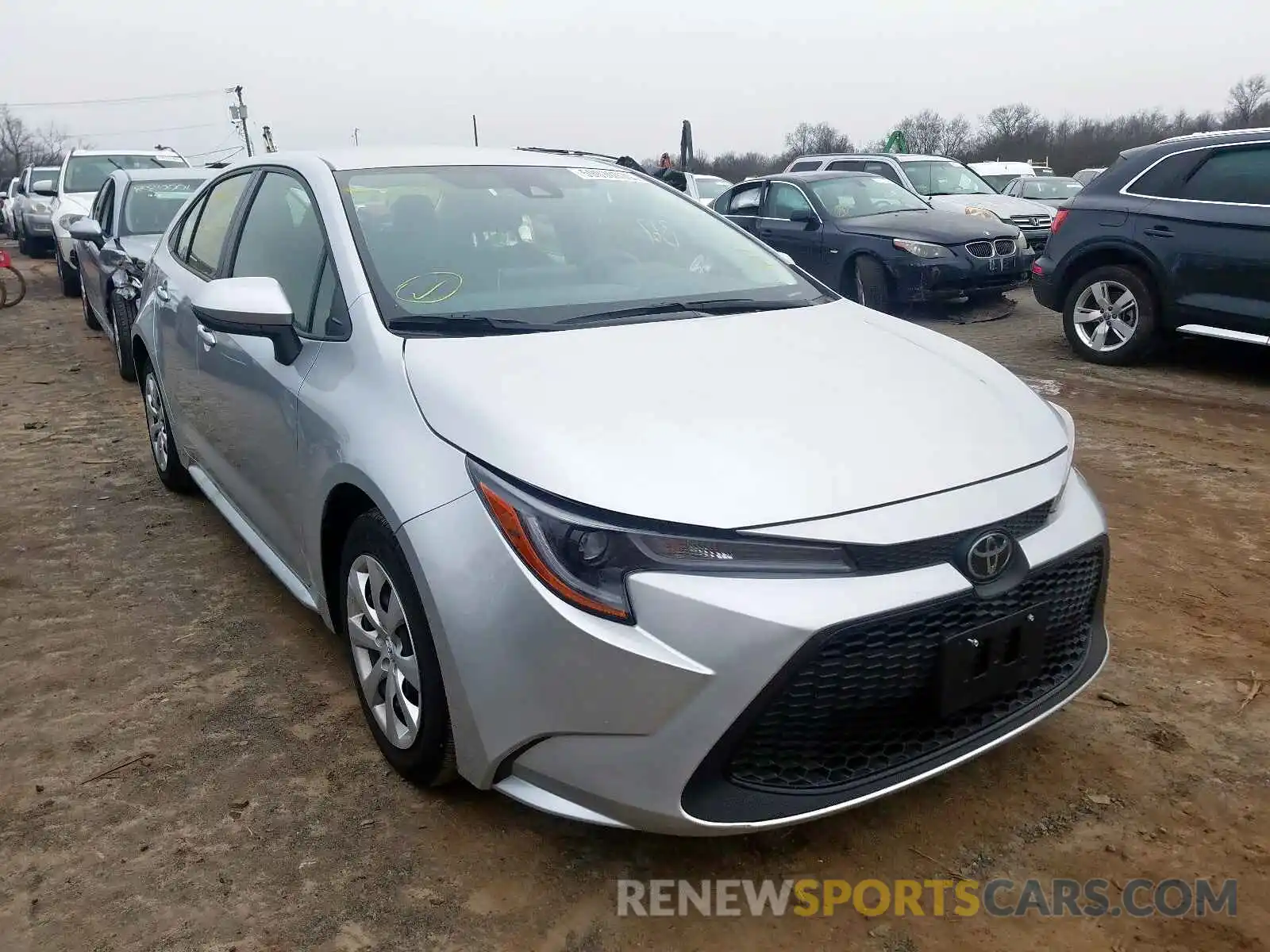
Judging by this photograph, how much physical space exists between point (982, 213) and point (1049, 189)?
6785mm

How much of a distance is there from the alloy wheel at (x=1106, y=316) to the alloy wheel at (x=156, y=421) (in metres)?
6.21

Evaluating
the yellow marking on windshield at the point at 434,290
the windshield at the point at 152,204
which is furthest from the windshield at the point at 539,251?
the windshield at the point at 152,204

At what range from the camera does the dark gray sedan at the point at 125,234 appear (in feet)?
22.1

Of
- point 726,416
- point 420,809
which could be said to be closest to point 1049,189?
point 726,416

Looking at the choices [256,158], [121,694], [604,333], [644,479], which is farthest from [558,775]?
[256,158]

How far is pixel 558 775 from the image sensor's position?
1995mm

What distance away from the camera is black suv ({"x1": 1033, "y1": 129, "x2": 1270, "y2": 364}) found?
6.18 meters

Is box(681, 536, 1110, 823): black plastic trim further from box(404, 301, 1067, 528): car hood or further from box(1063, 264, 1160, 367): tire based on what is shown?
box(1063, 264, 1160, 367): tire

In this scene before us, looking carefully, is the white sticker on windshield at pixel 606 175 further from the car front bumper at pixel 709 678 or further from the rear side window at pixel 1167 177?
the rear side window at pixel 1167 177

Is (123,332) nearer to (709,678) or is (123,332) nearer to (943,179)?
(709,678)

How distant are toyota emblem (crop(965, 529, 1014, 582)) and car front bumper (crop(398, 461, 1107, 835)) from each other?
0.03m

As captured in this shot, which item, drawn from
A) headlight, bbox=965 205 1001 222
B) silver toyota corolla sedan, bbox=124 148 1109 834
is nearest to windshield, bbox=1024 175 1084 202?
headlight, bbox=965 205 1001 222

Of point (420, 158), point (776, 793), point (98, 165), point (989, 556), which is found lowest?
point (776, 793)

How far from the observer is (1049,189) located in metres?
16.0
